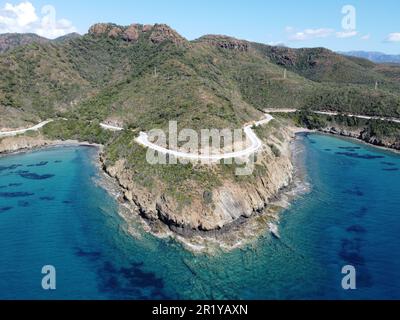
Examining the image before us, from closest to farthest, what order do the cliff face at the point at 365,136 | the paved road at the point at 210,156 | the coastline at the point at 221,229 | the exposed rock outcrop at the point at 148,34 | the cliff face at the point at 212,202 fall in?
1. the coastline at the point at 221,229
2. the cliff face at the point at 212,202
3. the paved road at the point at 210,156
4. the cliff face at the point at 365,136
5. the exposed rock outcrop at the point at 148,34

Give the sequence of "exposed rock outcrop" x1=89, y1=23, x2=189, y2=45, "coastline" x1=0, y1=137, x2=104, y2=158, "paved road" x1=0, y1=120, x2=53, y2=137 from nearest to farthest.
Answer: "coastline" x1=0, y1=137, x2=104, y2=158 < "paved road" x1=0, y1=120, x2=53, y2=137 < "exposed rock outcrop" x1=89, y1=23, x2=189, y2=45

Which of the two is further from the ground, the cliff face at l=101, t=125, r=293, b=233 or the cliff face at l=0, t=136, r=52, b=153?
the cliff face at l=0, t=136, r=52, b=153

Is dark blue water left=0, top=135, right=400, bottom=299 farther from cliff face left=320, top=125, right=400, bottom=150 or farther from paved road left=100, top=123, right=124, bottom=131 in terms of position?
cliff face left=320, top=125, right=400, bottom=150

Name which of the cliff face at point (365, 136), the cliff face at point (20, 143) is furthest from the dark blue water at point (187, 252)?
the cliff face at point (365, 136)

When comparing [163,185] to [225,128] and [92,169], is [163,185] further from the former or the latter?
[92,169]

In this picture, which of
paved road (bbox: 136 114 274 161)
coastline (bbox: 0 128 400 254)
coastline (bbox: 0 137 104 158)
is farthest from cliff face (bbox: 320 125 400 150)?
coastline (bbox: 0 137 104 158)

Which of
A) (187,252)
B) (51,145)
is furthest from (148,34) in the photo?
(187,252)

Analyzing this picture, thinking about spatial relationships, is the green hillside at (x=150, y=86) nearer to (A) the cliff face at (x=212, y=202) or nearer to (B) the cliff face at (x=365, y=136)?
(B) the cliff face at (x=365, y=136)
